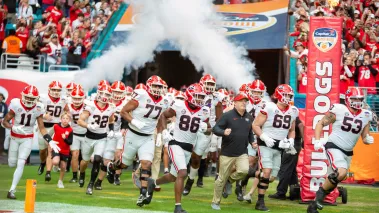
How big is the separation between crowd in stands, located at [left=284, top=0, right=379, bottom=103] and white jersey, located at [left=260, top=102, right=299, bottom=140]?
233 inches

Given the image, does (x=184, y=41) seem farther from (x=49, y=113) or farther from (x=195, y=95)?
(x=195, y=95)

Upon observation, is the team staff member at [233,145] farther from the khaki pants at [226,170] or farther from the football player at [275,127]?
the football player at [275,127]

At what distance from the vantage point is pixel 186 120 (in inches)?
499

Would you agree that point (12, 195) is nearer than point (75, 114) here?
Yes

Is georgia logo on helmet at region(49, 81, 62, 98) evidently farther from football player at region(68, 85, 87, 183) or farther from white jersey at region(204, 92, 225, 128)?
white jersey at region(204, 92, 225, 128)

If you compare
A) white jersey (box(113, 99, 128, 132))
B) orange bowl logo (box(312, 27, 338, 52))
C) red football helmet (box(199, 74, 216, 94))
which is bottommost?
white jersey (box(113, 99, 128, 132))

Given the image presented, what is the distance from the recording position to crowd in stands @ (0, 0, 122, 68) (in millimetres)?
23469

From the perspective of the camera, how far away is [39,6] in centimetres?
2633

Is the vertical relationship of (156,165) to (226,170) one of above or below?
below

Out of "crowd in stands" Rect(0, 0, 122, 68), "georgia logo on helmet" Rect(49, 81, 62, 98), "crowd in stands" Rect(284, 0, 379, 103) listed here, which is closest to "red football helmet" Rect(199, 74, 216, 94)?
"georgia logo on helmet" Rect(49, 81, 62, 98)

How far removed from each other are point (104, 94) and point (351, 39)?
822 centimetres

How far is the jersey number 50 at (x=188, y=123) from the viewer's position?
498 inches

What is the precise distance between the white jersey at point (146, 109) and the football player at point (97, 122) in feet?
5.77

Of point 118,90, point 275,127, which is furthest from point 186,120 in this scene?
point 118,90
